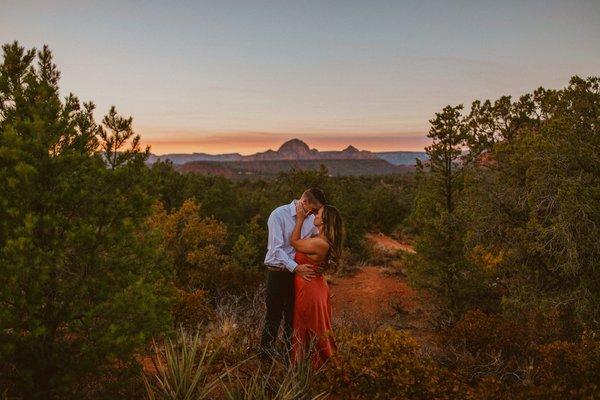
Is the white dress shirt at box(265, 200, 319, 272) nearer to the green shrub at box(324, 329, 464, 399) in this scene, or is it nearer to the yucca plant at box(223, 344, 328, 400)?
the yucca plant at box(223, 344, 328, 400)

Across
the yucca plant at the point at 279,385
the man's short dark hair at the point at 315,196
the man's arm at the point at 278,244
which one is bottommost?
the yucca plant at the point at 279,385

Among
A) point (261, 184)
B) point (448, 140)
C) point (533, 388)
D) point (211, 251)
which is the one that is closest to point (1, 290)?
point (533, 388)

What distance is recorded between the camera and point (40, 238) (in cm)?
413

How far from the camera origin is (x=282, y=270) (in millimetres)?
5137

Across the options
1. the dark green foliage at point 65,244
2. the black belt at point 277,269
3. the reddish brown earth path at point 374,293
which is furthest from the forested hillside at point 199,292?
the reddish brown earth path at point 374,293

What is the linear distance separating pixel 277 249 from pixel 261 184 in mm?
40813

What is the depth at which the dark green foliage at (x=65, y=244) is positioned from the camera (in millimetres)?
3871

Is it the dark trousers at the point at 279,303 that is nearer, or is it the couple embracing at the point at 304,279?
the couple embracing at the point at 304,279

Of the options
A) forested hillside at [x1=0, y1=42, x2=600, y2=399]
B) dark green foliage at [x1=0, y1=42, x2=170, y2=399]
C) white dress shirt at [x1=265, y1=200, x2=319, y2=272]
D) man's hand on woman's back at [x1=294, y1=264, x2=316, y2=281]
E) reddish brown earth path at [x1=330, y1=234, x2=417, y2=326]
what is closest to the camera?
dark green foliage at [x1=0, y1=42, x2=170, y2=399]

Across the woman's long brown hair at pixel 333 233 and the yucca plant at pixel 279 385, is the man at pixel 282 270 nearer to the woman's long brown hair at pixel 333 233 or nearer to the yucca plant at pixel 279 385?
the woman's long brown hair at pixel 333 233

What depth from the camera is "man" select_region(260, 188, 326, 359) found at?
4.99 meters

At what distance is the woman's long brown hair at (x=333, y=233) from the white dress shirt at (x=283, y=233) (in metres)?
0.42

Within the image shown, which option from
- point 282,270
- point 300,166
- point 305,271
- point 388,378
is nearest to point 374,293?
point 282,270

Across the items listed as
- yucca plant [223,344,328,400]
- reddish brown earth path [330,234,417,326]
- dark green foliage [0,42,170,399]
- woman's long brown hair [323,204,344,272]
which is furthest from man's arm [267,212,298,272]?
reddish brown earth path [330,234,417,326]
